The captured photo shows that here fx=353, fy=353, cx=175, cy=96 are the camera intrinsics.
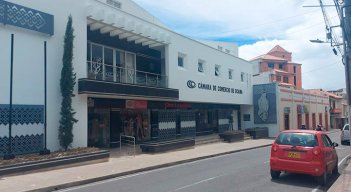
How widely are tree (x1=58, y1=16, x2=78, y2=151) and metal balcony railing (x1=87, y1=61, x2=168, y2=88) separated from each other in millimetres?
2318

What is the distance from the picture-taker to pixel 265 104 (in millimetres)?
37719

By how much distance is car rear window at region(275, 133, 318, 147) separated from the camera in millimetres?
10695

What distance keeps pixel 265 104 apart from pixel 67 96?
26125 mm

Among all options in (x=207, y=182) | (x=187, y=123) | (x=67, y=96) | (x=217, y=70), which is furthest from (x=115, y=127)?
(x=217, y=70)

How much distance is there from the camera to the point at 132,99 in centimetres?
2228

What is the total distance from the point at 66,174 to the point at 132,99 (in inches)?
408

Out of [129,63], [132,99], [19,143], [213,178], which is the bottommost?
[213,178]

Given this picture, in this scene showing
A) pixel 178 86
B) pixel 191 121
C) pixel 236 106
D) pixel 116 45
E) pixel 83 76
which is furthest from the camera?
pixel 236 106

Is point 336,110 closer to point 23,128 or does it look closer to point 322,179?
point 322,179

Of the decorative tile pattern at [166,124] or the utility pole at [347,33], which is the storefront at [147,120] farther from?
the utility pole at [347,33]

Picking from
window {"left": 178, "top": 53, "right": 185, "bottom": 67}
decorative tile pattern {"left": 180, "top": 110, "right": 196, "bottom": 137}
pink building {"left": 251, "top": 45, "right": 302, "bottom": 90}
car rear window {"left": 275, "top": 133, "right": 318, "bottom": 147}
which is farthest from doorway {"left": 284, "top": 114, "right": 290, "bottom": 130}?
car rear window {"left": 275, "top": 133, "right": 318, "bottom": 147}

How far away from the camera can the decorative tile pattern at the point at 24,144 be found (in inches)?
548

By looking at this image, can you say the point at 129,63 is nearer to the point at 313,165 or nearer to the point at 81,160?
the point at 81,160

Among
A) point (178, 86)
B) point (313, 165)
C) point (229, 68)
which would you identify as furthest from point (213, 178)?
point (229, 68)
